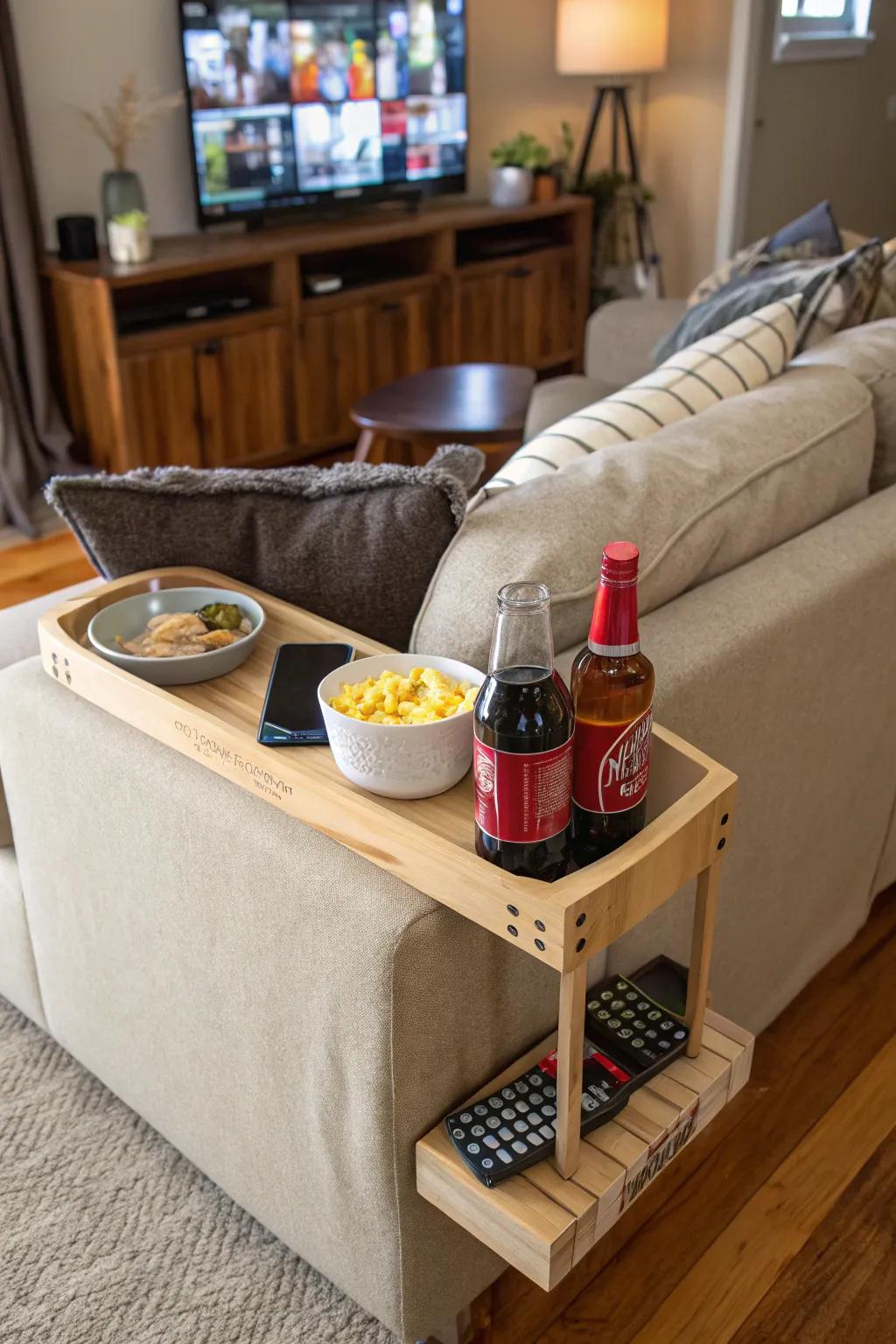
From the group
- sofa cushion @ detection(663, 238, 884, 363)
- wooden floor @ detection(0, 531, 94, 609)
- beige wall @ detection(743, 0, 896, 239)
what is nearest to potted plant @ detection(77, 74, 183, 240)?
wooden floor @ detection(0, 531, 94, 609)

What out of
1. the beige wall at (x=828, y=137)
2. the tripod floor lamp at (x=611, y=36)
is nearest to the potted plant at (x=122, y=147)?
the tripod floor lamp at (x=611, y=36)

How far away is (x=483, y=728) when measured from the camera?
3.02 feet

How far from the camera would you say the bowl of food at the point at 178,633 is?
125 cm

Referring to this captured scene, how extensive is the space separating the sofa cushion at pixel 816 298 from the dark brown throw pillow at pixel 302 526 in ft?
2.96

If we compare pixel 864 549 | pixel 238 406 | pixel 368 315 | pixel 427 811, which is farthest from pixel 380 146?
pixel 427 811

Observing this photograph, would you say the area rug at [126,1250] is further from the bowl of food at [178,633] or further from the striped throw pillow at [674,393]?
the striped throw pillow at [674,393]

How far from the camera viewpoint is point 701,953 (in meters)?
1.12

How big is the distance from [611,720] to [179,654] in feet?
1.69

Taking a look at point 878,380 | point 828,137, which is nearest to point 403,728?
point 878,380

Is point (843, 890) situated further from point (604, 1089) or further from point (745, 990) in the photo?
point (604, 1089)

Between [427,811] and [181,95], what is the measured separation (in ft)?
10.9

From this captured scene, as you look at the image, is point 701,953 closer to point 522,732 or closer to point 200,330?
point 522,732

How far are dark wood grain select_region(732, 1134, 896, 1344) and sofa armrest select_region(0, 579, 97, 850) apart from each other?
1.05 metres

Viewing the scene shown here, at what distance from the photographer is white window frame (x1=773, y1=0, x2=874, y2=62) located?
505cm
